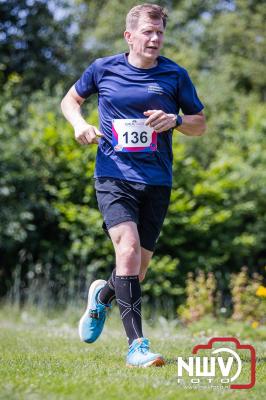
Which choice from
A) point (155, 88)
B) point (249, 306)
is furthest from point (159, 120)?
point (249, 306)

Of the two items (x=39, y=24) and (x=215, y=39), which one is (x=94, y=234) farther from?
(x=215, y=39)

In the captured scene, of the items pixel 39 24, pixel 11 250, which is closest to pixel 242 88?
pixel 39 24

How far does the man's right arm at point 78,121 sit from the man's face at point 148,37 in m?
0.55

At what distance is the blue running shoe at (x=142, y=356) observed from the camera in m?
3.83

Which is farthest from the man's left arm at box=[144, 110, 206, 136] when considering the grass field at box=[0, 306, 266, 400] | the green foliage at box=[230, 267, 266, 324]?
the green foliage at box=[230, 267, 266, 324]

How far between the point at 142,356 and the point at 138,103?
1.49 meters

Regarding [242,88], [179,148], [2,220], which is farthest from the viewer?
[242,88]

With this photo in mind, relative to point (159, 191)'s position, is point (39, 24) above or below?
above

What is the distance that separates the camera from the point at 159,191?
14.5 ft

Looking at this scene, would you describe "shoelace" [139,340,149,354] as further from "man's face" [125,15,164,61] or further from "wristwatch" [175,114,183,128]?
"man's face" [125,15,164,61]

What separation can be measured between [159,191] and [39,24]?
1275 centimetres

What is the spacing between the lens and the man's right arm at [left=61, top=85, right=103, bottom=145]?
13.9 ft

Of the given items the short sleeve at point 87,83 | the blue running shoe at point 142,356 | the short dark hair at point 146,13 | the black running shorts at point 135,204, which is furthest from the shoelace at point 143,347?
the short dark hair at point 146,13

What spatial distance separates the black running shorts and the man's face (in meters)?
0.79
